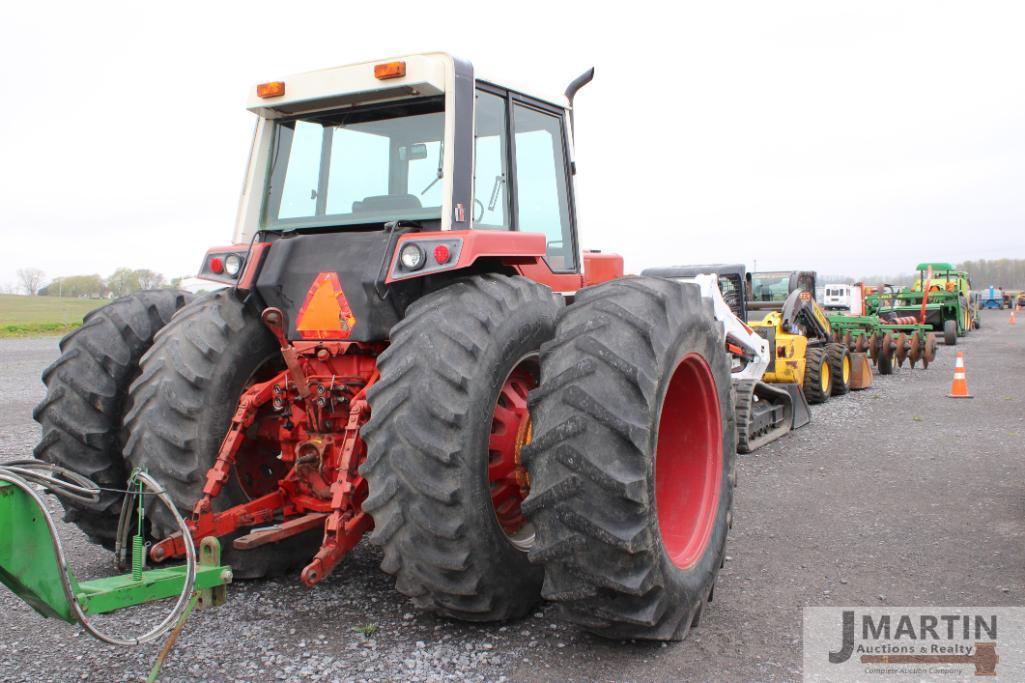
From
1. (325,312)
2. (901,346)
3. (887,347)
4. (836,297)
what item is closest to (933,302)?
(836,297)

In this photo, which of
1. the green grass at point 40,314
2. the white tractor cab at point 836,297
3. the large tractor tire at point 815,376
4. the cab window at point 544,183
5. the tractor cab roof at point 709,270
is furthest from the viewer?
the green grass at point 40,314

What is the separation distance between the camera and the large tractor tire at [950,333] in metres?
23.8

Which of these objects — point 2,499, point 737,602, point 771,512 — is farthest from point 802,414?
point 2,499

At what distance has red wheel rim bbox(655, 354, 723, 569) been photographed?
4.39 metres

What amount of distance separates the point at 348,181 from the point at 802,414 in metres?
7.28

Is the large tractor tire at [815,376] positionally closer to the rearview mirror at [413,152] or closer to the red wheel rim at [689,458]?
the red wheel rim at [689,458]

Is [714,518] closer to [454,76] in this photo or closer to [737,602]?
[737,602]

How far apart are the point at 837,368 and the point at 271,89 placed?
34.7 feet

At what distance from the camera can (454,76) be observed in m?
4.36

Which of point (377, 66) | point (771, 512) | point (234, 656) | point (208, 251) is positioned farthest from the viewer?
point (771, 512)

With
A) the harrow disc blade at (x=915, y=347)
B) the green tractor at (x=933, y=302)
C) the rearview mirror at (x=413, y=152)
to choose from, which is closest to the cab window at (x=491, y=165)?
the rearview mirror at (x=413, y=152)

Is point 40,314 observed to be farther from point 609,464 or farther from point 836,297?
point 609,464

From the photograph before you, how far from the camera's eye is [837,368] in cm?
1310

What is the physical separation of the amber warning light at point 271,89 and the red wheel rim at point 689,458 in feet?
8.67
